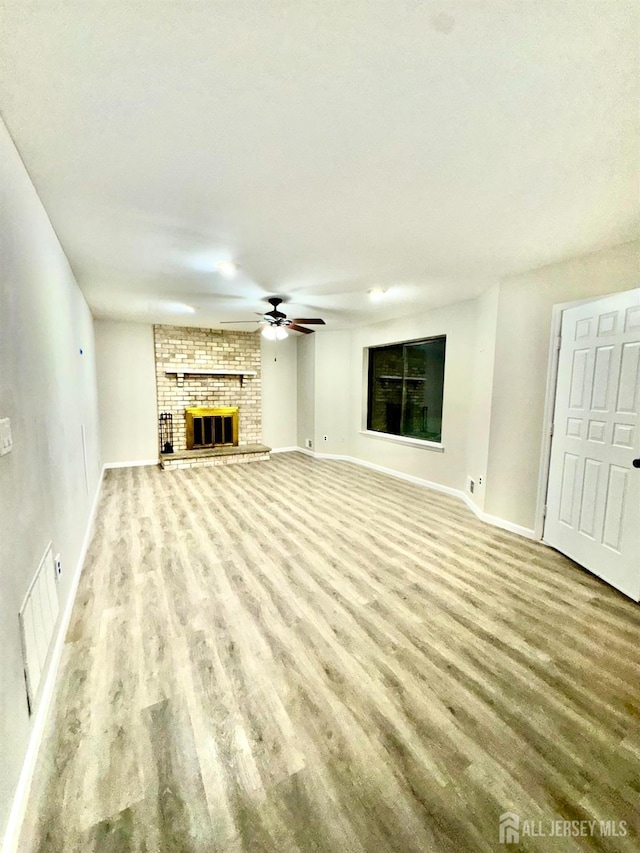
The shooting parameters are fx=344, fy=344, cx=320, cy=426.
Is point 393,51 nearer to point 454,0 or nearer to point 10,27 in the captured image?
point 454,0

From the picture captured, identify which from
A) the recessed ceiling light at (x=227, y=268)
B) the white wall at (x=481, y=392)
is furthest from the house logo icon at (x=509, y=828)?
the recessed ceiling light at (x=227, y=268)

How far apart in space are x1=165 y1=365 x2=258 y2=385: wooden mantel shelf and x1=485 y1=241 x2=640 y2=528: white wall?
15.3 ft

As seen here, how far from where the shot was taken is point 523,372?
3.22m

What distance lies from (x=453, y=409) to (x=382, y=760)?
389 centimetres

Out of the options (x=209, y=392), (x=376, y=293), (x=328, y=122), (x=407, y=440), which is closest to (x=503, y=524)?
(x=407, y=440)

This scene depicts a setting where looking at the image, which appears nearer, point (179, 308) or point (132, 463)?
point (179, 308)

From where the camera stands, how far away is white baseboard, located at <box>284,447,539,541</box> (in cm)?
333

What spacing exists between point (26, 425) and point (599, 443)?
358 cm

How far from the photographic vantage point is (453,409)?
4559 millimetres

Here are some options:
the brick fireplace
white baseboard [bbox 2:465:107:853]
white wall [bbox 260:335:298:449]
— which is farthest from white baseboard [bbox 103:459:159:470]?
white baseboard [bbox 2:465:107:853]

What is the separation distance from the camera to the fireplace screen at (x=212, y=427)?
635cm

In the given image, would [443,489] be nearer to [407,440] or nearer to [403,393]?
[407,440]

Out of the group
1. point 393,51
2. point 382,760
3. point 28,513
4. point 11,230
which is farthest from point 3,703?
point 393,51

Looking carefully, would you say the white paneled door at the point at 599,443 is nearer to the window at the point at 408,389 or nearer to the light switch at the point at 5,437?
the window at the point at 408,389
